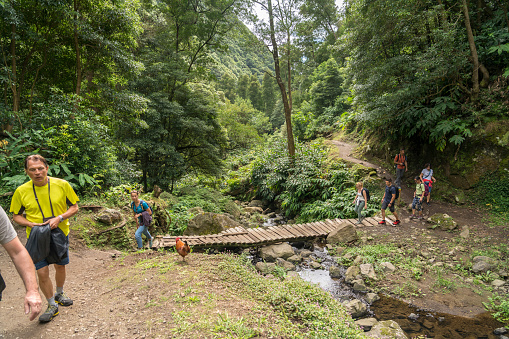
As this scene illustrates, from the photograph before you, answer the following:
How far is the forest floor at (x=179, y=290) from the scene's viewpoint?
119 inches

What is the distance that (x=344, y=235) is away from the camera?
824 cm

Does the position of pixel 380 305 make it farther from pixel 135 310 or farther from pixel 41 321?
pixel 41 321

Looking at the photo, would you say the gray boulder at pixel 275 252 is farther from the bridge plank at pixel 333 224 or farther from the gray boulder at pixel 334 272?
the bridge plank at pixel 333 224

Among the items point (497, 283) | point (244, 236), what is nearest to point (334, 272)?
point (244, 236)

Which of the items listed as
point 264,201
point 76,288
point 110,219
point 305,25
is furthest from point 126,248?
point 305,25

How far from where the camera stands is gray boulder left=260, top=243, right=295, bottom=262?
305 inches

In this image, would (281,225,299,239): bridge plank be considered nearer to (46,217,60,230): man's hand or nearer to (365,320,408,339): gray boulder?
(365,320,408,339): gray boulder

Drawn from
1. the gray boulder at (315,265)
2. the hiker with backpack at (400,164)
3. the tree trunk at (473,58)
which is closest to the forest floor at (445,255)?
the hiker with backpack at (400,164)

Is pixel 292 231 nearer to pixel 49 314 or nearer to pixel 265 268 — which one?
pixel 265 268

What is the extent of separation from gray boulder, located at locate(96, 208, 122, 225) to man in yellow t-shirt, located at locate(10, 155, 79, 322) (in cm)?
383

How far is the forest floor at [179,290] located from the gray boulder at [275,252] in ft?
7.60

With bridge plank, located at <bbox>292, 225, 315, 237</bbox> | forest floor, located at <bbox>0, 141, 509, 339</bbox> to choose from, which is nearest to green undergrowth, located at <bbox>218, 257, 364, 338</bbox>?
forest floor, located at <bbox>0, 141, 509, 339</bbox>

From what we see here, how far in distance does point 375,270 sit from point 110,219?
7.49 metres

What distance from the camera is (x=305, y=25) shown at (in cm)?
1269
